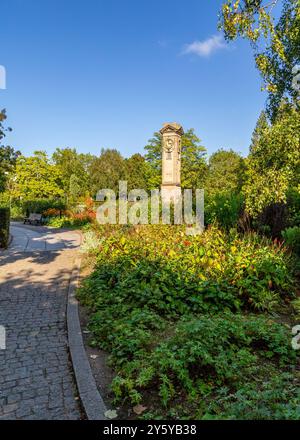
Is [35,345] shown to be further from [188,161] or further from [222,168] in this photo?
[222,168]

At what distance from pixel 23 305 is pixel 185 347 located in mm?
3755

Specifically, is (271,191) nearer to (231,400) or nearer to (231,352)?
(231,352)

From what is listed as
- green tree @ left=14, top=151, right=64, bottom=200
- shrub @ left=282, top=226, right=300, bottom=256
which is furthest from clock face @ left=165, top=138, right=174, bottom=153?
green tree @ left=14, top=151, right=64, bottom=200

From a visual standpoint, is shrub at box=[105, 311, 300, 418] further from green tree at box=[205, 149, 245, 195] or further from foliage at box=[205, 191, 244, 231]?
green tree at box=[205, 149, 245, 195]

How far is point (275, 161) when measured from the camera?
5598 mm

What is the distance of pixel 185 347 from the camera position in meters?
3.47

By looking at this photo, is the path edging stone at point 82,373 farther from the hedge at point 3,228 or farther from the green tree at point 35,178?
the green tree at point 35,178

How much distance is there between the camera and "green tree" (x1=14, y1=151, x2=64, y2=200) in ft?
124

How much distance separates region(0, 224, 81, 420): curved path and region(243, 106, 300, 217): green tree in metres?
4.15

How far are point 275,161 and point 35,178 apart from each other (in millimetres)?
37065

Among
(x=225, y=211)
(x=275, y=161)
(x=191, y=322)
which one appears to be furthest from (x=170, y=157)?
(x=191, y=322)

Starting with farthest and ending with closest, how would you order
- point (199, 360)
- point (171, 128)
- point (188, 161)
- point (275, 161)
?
1. point (188, 161)
2. point (171, 128)
3. point (275, 161)
4. point (199, 360)

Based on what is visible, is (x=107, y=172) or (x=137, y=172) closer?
(x=137, y=172)

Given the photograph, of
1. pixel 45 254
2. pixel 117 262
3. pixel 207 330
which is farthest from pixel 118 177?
pixel 207 330
